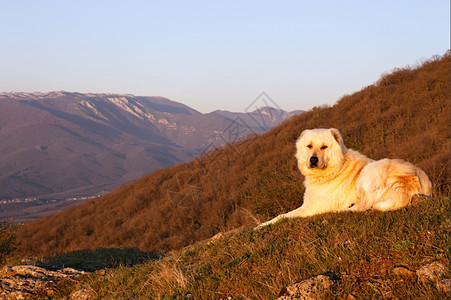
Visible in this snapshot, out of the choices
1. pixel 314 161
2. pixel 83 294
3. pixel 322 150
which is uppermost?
pixel 322 150

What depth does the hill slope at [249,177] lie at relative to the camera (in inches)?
691

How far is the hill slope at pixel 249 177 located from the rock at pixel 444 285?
9.82m

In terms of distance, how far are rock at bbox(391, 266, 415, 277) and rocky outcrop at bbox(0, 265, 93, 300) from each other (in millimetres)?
4831

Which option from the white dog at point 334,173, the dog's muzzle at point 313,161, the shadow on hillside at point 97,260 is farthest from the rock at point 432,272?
the shadow on hillside at point 97,260

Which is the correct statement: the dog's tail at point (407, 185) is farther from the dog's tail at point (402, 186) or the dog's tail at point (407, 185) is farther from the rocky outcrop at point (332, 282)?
the rocky outcrop at point (332, 282)

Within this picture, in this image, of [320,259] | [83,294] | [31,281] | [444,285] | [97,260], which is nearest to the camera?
[444,285]

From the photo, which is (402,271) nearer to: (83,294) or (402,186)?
(402,186)

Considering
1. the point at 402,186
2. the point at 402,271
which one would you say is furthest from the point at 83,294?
the point at 402,186

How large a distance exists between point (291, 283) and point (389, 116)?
75.3ft

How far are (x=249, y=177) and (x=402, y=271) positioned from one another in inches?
850

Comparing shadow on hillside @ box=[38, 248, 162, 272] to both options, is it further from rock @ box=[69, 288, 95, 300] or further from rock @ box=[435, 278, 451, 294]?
rock @ box=[435, 278, 451, 294]

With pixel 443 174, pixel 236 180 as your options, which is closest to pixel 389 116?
pixel 236 180

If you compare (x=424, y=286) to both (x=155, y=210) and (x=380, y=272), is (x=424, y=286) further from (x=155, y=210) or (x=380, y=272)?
(x=155, y=210)

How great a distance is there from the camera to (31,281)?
311 inches
